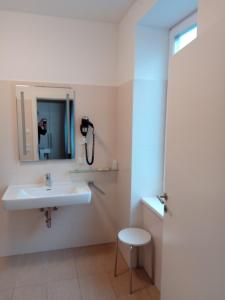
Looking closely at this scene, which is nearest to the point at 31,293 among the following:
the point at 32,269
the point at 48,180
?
the point at 32,269

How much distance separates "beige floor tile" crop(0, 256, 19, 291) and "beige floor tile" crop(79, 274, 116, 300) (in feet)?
2.11

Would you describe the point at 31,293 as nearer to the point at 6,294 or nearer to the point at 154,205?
the point at 6,294

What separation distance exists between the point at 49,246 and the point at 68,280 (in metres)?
0.58

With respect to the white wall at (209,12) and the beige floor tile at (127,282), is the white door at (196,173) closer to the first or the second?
the white wall at (209,12)

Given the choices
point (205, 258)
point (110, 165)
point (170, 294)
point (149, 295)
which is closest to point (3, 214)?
point (110, 165)

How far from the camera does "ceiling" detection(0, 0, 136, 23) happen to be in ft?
6.86

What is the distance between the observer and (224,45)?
1026 mm

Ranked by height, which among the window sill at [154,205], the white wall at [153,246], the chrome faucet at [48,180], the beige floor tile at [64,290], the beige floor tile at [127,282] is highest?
the chrome faucet at [48,180]

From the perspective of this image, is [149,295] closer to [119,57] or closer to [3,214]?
[3,214]

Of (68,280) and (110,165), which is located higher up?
(110,165)

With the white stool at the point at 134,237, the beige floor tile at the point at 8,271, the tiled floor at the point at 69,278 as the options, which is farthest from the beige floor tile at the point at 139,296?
the beige floor tile at the point at 8,271

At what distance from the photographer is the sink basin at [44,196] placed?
2.12 metres

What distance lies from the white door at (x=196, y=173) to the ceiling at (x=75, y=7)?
1.09 m

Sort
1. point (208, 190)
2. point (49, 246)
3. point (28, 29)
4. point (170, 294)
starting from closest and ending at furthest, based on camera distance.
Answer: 1. point (208, 190)
2. point (170, 294)
3. point (28, 29)
4. point (49, 246)
